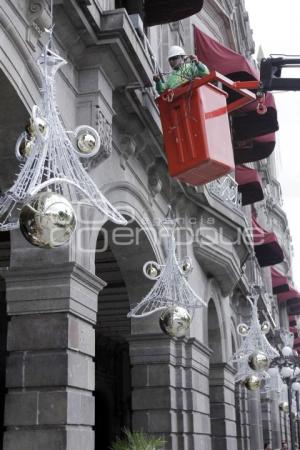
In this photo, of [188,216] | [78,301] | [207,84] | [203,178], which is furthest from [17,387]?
[188,216]

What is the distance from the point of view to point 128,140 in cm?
1163

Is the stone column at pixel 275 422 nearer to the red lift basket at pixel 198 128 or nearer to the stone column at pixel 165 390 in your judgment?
the stone column at pixel 165 390

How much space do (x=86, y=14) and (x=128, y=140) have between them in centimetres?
285

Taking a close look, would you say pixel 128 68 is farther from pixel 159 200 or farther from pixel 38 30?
pixel 159 200

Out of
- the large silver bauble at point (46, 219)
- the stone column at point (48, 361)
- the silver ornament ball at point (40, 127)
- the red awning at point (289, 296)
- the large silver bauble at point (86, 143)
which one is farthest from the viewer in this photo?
the red awning at point (289, 296)

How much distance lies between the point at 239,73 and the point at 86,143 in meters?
8.54

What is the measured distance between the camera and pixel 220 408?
18.1 m

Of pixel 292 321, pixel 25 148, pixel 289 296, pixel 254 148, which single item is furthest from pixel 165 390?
pixel 292 321

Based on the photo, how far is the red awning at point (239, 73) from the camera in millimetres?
15406

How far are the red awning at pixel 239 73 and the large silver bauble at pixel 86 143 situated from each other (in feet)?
27.5

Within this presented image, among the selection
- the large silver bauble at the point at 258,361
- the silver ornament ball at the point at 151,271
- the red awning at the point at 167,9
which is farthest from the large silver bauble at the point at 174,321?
the large silver bauble at the point at 258,361

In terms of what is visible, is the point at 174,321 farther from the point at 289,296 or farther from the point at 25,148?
the point at 289,296

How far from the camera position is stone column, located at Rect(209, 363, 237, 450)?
18.0 meters

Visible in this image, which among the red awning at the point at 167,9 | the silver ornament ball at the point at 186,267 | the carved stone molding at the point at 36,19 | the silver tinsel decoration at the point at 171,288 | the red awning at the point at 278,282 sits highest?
the red awning at the point at 278,282
